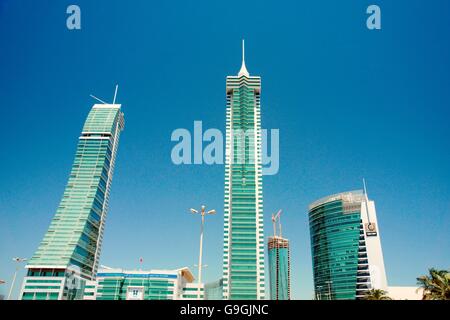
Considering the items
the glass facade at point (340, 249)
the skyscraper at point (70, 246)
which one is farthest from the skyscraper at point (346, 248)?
the skyscraper at point (70, 246)

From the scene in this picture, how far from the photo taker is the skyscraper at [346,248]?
149 meters

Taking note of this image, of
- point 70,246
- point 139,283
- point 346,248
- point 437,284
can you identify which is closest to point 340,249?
point 346,248

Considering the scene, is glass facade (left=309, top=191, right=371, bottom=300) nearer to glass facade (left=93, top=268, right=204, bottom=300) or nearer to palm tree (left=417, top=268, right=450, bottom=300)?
glass facade (left=93, top=268, right=204, bottom=300)

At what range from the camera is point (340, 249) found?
16400cm

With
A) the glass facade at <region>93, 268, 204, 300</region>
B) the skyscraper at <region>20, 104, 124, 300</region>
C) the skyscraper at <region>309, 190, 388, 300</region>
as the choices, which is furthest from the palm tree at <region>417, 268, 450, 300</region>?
the skyscraper at <region>20, 104, 124, 300</region>

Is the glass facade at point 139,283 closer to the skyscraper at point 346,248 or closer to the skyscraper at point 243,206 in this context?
the skyscraper at point 243,206

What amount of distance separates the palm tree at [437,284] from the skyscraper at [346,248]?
4510 inches

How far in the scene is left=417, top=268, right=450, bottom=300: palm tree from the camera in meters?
37.8

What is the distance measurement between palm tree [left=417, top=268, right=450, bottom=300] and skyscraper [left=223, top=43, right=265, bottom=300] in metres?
119

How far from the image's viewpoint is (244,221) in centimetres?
16812

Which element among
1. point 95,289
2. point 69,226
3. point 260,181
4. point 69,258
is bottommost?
point 95,289
